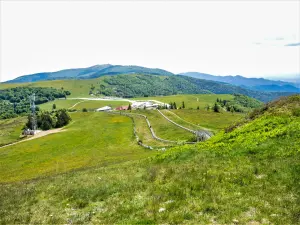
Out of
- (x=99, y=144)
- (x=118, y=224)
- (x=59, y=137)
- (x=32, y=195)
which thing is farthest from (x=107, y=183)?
Answer: (x=59, y=137)

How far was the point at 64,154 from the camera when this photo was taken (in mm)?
63875

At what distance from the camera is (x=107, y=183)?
20328 millimetres

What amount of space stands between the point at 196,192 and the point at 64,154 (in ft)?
177

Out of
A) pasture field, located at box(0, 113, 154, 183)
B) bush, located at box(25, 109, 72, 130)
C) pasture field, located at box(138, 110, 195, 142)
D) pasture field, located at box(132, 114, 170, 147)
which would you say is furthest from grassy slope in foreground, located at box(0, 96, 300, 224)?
bush, located at box(25, 109, 72, 130)

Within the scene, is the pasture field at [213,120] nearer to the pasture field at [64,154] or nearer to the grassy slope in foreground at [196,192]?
the pasture field at [64,154]

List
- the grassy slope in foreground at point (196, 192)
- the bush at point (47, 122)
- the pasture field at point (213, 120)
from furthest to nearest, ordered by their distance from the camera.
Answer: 1. the bush at point (47, 122)
2. the pasture field at point (213, 120)
3. the grassy slope in foreground at point (196, 192)

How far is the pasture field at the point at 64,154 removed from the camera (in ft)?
154

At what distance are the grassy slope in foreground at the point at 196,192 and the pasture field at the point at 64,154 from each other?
69.6ft

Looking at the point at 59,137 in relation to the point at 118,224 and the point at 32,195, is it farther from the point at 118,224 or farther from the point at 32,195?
the point at 118,224

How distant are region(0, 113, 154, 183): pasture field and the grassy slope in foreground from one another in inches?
A: 836

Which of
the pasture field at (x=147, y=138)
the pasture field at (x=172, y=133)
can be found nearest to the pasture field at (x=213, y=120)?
the pasture field at (x=172, y=133)

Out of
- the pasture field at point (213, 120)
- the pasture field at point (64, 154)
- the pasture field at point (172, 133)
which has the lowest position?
the pasture field at point (64, 154)

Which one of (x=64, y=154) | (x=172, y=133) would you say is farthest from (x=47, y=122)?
(x=172, y=133)

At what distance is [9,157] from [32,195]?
2145 inches
